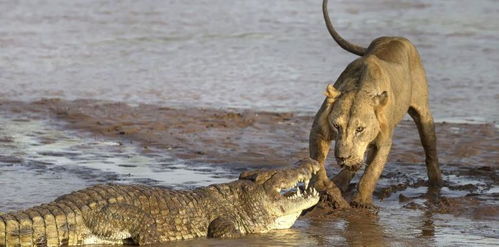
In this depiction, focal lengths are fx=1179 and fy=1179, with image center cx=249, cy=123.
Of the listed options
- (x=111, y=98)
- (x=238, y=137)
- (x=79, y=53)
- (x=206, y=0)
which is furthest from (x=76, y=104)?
(x=206, y=0)

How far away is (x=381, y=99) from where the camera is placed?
10.5 m

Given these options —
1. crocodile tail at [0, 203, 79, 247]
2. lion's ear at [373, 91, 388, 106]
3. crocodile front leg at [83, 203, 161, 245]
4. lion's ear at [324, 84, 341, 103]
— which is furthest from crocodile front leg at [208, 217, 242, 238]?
lion's ear at [373, 91, 388, 106]

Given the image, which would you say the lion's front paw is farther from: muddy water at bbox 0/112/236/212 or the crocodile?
muddy water at bbox 0/112/236/212

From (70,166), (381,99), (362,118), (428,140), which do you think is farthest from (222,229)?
(428,140)

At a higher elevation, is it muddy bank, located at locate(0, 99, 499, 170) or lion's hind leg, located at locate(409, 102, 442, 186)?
lion's hind leg, located at locate(409, 102, 442, 186)

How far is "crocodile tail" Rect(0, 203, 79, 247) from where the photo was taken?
8367mm

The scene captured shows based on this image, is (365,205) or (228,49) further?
(228,49)

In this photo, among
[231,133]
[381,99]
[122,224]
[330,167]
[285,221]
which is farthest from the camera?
[231,133]

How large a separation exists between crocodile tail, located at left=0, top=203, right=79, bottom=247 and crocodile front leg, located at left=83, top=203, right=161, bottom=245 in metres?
0.15

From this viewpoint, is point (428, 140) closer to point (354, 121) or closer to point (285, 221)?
point (354, 121)

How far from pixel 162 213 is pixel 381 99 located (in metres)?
2.48

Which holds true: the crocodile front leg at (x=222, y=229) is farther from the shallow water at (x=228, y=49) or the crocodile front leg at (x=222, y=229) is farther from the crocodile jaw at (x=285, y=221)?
the shallow water at (x=228, y=49)

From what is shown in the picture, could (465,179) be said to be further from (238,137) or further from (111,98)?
(111,98)

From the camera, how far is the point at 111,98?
55.4ft
